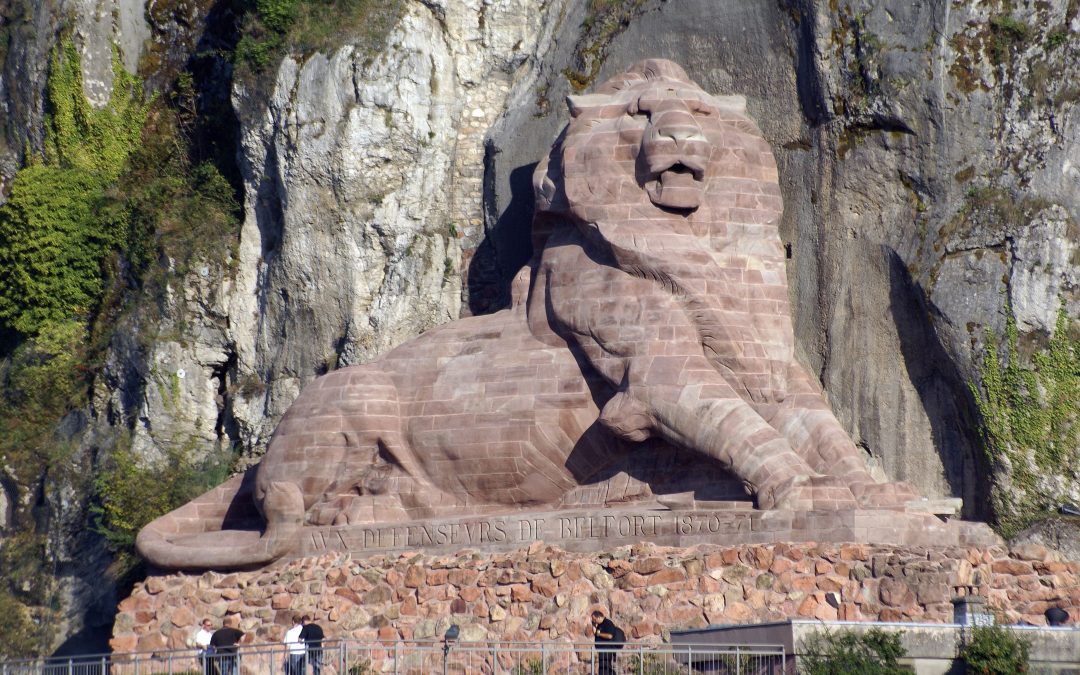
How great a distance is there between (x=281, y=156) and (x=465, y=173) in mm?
2824

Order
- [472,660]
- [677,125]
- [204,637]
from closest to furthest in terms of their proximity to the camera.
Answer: [472,660], [204,637], [677,125]

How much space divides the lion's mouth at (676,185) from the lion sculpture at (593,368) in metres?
0.03

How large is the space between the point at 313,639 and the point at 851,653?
6415mm

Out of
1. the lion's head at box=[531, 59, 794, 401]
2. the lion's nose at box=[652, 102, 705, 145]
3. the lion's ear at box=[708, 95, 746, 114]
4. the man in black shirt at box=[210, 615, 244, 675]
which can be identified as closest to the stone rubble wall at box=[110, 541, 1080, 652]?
the man in black shirt at box=[210, 615, 244, 675]

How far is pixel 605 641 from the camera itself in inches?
891

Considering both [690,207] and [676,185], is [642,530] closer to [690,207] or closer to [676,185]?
[690,207]

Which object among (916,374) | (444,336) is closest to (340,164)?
(444,336)

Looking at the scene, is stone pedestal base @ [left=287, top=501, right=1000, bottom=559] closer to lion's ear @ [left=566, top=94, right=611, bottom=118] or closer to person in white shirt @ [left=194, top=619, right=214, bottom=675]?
person in white shirt @ [left=194, top=619, right=214, bottom=675]

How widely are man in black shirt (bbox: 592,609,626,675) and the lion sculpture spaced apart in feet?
8.05

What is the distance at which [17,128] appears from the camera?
4034 cm

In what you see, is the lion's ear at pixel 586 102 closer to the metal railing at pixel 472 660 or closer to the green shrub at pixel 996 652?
the metal railing at pixel 472 660

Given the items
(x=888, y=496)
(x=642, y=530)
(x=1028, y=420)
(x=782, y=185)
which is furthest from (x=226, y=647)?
(x=782, y=185)

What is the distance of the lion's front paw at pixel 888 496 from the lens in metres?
24.0

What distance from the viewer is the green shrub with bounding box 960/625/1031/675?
19.6 meters
